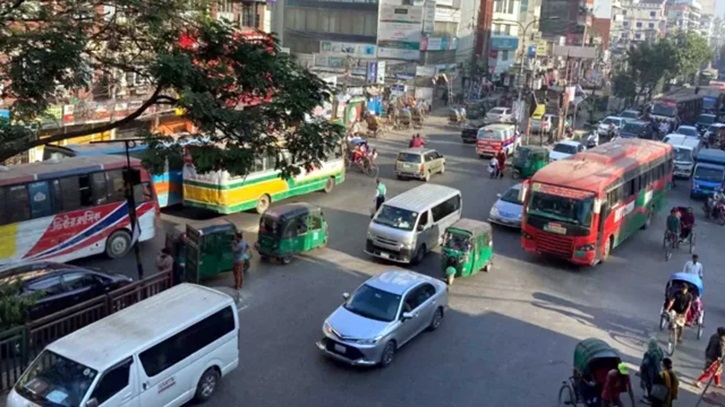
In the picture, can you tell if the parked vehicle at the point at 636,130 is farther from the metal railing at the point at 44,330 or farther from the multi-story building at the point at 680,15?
the multi-story building at the point at 680,15

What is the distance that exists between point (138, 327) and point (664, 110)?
164ft

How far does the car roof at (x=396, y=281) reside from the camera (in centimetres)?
1387

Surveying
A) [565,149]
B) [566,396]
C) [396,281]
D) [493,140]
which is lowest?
[566,396]

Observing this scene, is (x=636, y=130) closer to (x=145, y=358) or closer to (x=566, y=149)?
(x=566, y=149)

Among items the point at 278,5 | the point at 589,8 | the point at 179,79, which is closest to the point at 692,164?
the point at 179,79

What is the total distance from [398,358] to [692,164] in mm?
27302

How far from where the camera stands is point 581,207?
1900 cm

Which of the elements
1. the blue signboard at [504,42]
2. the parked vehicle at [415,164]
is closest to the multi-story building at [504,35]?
the blue signboard at [504,42]

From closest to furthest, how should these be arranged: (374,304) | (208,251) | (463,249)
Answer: (374,304) < (208,251) < (463,249)

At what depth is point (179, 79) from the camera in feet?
29.2

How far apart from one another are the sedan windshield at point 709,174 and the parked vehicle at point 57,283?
1017 inches

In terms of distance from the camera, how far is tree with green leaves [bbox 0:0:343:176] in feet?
28.9

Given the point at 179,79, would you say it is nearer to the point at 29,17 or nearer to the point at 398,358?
the point at 29,17

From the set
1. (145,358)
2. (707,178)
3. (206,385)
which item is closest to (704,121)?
(707,178)
